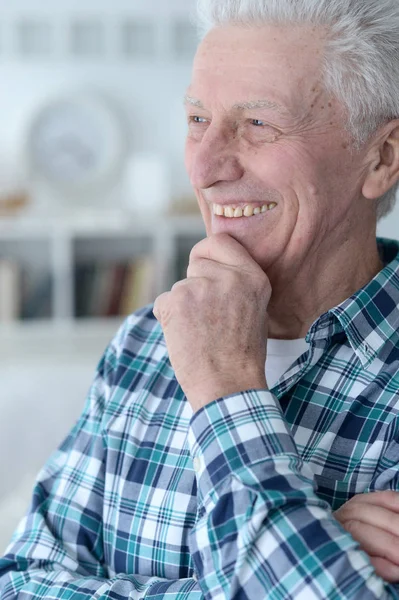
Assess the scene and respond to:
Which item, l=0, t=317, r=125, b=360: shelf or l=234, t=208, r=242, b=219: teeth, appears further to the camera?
l=0, t=317, r=125, b=360: shelf

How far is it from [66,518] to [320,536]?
1.70ft

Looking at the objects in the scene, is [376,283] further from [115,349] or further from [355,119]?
[115,349]

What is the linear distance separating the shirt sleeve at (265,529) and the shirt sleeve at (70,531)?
247 millimetres

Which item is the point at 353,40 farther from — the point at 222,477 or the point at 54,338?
the point at 54,338

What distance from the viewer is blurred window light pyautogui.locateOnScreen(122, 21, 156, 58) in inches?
161

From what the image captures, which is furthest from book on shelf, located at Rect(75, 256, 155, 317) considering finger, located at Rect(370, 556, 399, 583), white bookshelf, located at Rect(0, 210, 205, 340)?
finger, located at Rect(370, 556, 399, 583)

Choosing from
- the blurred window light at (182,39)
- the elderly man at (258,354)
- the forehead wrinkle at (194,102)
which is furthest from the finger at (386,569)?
the blurred window light at (182,39)

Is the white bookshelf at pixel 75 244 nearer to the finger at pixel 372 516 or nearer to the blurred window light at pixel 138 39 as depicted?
the blurred window light at pixel 138 39

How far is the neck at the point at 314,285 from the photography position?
1.24m

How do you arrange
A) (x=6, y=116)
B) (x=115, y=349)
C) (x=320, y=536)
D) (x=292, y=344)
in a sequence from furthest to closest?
(x=6, y=116) → (x=115, y=349) → (x=292, y=344) → (x=320, y=536)

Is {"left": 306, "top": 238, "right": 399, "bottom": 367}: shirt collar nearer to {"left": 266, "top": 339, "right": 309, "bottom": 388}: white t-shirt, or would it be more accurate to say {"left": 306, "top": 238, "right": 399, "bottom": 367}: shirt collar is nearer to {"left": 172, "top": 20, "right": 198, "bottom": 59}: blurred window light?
{"left": 266, "top": 339, "right": 309, "bottom": 388}: white t-shirt

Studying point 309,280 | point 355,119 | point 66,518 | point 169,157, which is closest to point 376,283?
point 309,280

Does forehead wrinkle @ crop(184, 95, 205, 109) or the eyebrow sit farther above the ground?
forehead wrinkle @ crop(184, 95, 205, 109)

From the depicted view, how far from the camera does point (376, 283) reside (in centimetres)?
121
